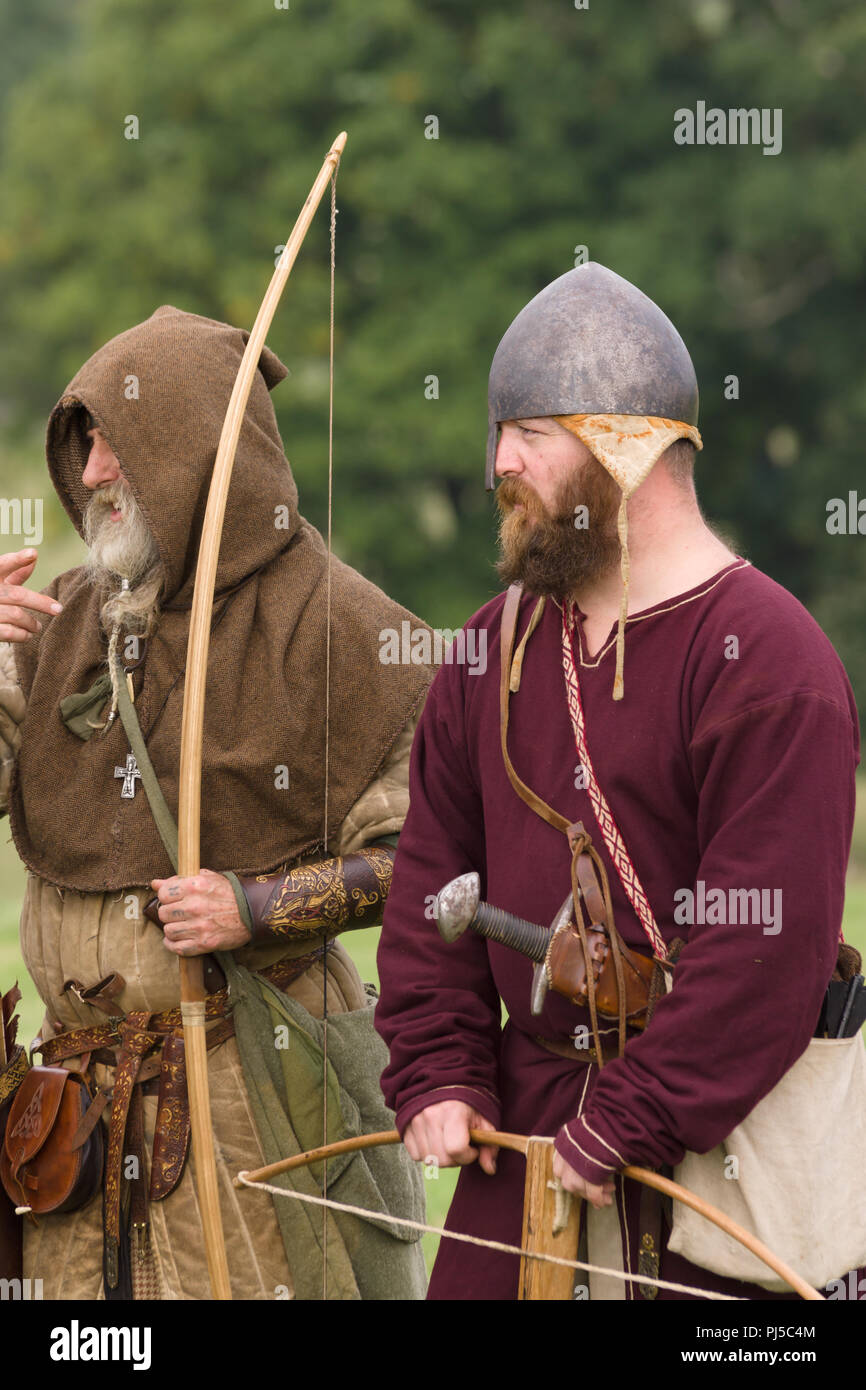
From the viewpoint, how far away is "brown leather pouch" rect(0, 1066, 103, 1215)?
3406 mm

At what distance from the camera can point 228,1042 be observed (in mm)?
3510

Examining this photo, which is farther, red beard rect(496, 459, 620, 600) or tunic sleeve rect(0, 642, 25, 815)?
tunic sleeve rect(0, 642, 25, 815)

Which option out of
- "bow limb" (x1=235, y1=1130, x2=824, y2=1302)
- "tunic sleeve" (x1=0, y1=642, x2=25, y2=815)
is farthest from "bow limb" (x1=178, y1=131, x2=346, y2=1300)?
"bow limb" (x1=235, y1=1130, x2=824, y2=1302)

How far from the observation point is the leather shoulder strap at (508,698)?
2.80 meters

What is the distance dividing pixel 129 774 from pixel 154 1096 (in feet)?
2.05

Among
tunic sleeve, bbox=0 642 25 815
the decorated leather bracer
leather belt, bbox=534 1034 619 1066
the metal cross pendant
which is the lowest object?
leather belt, bbox=534 1034 619 1066

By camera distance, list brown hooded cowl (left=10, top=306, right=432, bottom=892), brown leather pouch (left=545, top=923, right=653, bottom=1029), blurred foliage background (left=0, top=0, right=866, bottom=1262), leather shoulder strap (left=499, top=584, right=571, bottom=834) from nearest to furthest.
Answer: brown leather pouch (left=545, top=923, right=653, bottom=1029) < leather shoulder strap (left=499, top=584, right=571, bottom=834) < brown hooded cowl (left=10, top=306, right=432, bottom=892) < blurred foliage background (left=0, top=0, right=866, bottom=1262)

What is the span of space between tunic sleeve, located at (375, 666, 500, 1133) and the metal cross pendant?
684 millimetres

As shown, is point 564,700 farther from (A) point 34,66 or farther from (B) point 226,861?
(A) point 34,66

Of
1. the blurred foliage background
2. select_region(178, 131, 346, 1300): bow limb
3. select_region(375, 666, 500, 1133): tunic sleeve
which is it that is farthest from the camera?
the blurred foliage background

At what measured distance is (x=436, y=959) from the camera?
2998 mm

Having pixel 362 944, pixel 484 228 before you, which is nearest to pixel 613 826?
pixel 362 944

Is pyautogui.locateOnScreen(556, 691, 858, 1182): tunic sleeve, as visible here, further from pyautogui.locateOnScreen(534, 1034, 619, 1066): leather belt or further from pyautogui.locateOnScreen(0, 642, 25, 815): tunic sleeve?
pyautogui.locateOnScreen(0, 642, 25, 815): tunic sleeve
